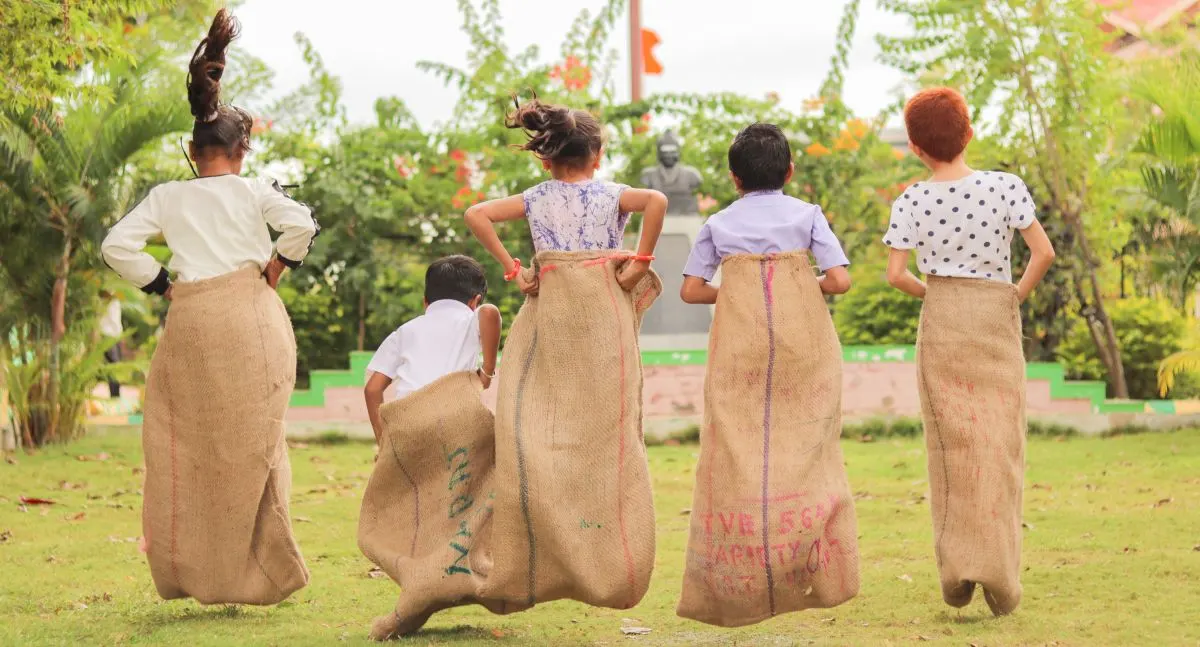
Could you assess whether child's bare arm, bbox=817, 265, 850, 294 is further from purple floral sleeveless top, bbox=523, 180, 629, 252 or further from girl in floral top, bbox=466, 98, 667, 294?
purple floral sleeveless top, bbox=523, 180, 629, 252

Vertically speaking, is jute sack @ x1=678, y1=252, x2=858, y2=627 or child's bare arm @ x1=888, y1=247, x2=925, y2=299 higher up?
child's bare arm @ x1=888, y1=247, x2=925, y2=299

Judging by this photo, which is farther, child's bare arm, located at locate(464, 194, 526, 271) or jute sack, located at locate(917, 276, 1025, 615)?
jute sack, located at locate(917, 276, 1025, 615)

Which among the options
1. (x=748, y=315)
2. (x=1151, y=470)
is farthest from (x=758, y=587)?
(x=1151, y=470)

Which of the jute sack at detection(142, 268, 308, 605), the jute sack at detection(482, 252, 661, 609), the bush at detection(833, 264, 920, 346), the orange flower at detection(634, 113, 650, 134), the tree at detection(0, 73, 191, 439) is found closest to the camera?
the jute sack at detection(482, 252, 661, 609)

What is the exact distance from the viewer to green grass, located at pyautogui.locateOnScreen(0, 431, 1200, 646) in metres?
5.62

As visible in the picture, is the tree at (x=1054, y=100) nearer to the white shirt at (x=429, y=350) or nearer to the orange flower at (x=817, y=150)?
the orange flower at (x=817, y=150)

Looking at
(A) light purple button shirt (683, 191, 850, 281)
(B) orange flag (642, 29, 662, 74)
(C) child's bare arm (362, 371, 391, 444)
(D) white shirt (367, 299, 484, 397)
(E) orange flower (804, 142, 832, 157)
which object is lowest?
(C) child's bare arm (362, 371, 391, 444)

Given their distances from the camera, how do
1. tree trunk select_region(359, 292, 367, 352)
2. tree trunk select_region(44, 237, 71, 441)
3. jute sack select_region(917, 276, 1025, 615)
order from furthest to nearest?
tree trunk select_region(359, 292, 367, 352) < tree trunk select_region(44, 237, 71, 441) < jute sack select_region(917, 276, 1025, 615)

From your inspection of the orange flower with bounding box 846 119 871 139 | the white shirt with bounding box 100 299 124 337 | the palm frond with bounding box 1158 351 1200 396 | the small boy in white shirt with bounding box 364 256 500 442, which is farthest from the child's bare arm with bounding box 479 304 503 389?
the orange flower with bounding box 846 119 871 139

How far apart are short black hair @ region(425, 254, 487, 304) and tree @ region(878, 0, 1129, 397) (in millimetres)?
9471

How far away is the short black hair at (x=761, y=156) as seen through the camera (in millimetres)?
5406

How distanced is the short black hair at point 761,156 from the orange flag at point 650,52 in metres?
13.7

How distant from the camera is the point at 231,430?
18.7 feet

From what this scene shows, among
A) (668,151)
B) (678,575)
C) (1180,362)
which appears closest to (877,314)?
(668,151)
